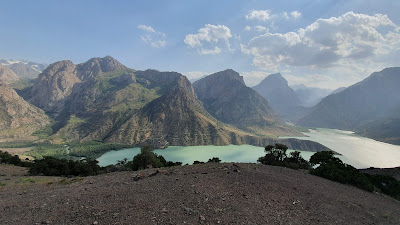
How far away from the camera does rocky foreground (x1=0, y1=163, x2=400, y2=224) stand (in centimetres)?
1061

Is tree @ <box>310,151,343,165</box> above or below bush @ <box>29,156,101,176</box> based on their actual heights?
above

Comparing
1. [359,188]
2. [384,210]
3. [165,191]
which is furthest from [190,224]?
[359,188]

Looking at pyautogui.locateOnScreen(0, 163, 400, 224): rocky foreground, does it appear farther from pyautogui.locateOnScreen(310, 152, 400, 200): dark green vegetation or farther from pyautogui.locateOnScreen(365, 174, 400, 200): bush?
pyautogui.locateOnScreen(365, 174, 400, 200): bush

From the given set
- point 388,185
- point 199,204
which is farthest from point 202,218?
point 388,185

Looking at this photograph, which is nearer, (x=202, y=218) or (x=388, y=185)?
(x=202, y=218)

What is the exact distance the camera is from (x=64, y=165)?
32969 mm

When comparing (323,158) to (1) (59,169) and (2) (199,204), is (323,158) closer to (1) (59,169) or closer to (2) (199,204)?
(2) (199,204)

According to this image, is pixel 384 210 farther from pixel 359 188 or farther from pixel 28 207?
pixel 28 207

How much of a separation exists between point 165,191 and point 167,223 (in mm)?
4437

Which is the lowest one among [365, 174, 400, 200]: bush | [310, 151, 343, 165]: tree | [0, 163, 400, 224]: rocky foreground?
[365, 174, 400, 200]: bush

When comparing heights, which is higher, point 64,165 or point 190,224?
point 190,224

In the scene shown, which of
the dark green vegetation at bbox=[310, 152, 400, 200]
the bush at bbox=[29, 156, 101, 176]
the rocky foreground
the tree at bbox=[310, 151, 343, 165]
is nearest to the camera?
the rocky foreground

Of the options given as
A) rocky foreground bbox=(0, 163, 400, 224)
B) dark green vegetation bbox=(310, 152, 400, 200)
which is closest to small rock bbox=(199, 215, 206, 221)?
rocky foreground bbox=(0, 163, 400, 224)

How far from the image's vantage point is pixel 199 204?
12.1m
